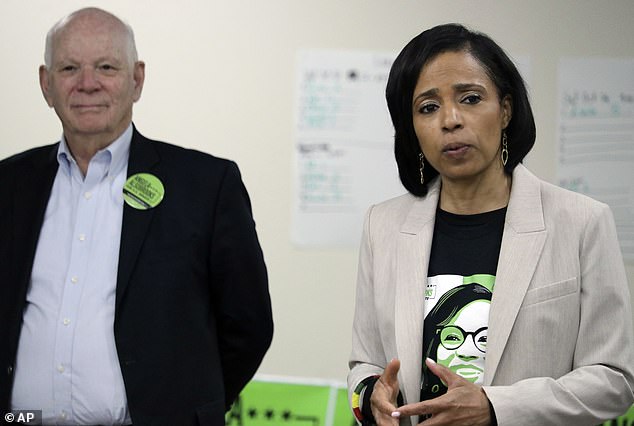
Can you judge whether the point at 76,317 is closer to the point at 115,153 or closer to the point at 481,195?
the point at 115,153

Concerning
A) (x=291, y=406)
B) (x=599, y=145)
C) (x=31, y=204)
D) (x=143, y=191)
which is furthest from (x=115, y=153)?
(x=599, y=145)

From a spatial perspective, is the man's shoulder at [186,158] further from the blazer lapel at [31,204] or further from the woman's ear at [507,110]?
the woman's ear at [507,110]

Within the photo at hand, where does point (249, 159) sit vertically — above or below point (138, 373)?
above

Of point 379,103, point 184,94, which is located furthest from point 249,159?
point 379,103

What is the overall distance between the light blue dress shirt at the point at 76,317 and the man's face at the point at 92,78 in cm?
13

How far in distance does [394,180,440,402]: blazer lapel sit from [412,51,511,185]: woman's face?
0.13 meters

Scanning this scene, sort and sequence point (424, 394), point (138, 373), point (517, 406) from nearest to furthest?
point (517, 406)
point (424, 394)
point (138, 373)

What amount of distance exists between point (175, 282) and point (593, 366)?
1.02 meters

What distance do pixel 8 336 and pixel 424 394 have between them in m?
1.05

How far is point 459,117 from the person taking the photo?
174 cm

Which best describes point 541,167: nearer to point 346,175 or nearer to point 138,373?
point 346,175

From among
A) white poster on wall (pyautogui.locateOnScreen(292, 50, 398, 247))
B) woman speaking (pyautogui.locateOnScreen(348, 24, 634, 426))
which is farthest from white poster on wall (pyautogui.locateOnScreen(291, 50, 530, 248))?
woman speaking (pyautogui.locateOnScreen(348, 24, 634, 426))

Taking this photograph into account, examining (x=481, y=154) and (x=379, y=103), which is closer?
(x=481, y=154)

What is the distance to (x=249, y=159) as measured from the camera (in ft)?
12.1
